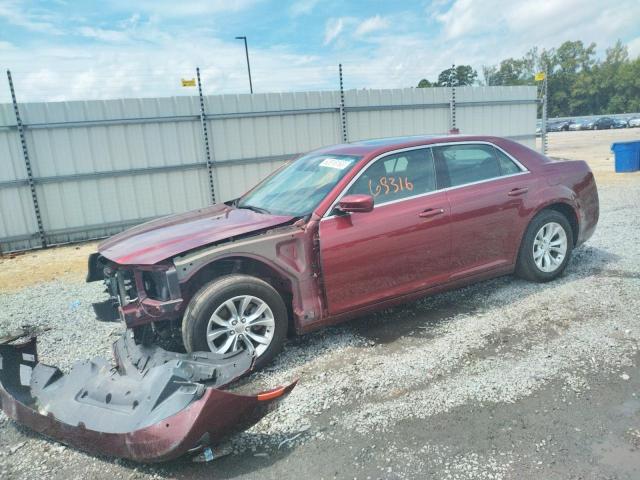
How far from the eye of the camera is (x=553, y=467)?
2562mm

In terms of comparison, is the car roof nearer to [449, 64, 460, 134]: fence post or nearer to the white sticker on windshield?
the white sticker on windshield

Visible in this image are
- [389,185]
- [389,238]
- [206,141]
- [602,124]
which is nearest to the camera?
[389,238]

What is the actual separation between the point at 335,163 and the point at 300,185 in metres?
0.38

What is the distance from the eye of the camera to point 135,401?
9.40 feet

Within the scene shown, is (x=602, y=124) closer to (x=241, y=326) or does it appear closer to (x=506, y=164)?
(x=506, y=164)

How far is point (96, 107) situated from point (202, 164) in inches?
85.1

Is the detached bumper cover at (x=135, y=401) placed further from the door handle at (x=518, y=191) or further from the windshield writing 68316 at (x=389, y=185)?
the door handle at (x=518, y=191)

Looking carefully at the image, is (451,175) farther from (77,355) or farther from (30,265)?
(30,265)

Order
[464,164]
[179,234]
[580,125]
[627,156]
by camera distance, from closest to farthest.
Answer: [179,234] → [464,164] → [627,156] → [580,125]

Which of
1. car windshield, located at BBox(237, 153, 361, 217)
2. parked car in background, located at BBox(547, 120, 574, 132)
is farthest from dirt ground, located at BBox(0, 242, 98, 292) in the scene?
parked car in background, located at BBox(547, 120, 574, 132)

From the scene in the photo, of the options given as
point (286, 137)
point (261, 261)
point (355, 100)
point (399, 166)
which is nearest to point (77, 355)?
point (261, 261)

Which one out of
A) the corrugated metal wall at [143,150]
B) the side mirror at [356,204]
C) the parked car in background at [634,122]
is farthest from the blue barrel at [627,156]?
the parked car in background at [634,122]

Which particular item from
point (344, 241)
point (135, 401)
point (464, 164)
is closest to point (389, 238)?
point (344, 241)

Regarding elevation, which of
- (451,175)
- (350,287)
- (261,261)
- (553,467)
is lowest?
(553,467)
